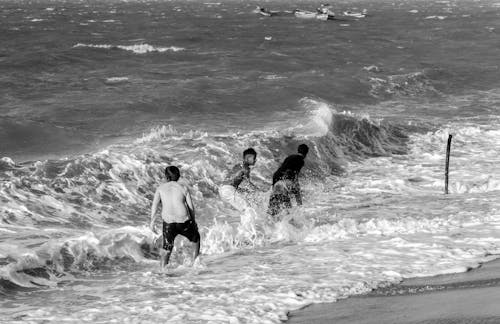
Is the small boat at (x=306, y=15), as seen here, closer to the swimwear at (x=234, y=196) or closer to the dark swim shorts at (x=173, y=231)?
the swimwear at (x=234, y=196)

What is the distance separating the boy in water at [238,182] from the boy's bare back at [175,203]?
1882 millimetres

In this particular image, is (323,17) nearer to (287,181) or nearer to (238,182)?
(287,181)

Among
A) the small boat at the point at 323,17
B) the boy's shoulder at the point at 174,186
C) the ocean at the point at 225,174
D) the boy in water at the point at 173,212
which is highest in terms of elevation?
the small boat at the point at 323,17

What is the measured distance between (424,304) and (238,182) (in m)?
5.05

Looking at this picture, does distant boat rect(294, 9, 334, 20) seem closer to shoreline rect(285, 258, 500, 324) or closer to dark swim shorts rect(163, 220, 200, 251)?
dark swim shorts rect(163, 220, 200, 251)

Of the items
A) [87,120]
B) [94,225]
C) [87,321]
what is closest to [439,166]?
[94,225]

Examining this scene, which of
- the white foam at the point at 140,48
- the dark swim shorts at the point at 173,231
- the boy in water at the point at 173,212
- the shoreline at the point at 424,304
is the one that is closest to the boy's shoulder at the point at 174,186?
the boy in water at the point at 173,212

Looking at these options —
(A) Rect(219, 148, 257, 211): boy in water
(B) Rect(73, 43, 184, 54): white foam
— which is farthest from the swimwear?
(B) Rect(73, 43, 184, 54): white foam

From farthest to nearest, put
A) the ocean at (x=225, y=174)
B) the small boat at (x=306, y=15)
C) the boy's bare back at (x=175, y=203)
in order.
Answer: the small boat at (x=306, y=15), the boy's bare back at (x=175, y=203), the ocean at (x=225, y=174)

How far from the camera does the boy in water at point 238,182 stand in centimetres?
1131

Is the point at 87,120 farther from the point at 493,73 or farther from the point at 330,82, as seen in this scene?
the point at 493,73

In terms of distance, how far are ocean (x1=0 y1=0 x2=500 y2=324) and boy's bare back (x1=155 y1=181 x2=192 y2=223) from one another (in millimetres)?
649

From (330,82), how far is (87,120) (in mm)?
13112

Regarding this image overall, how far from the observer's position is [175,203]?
955 cm
